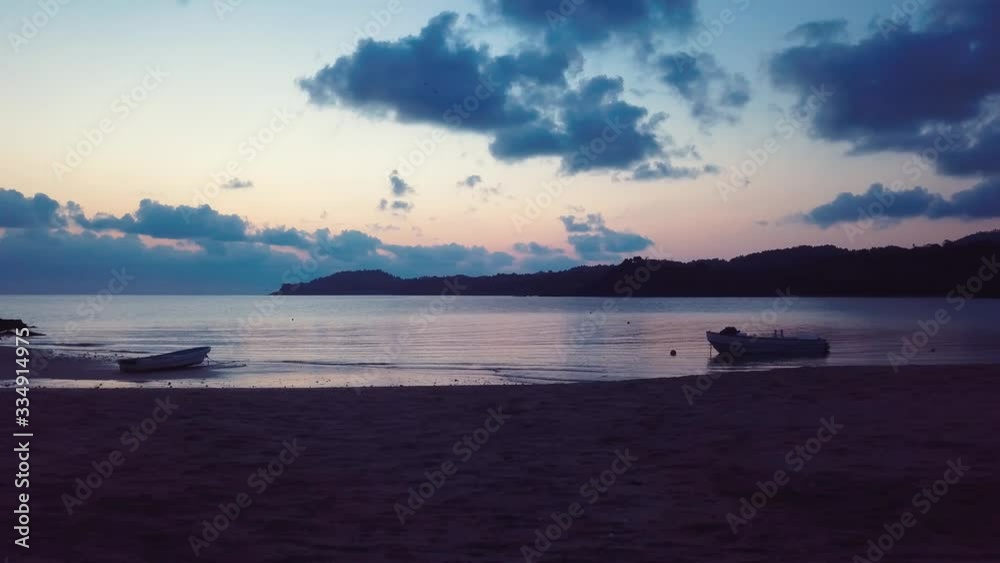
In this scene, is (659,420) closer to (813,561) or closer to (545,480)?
(545,480)

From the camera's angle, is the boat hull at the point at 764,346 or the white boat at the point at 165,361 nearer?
the white boat at the point at 165,361

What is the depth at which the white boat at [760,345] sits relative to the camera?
4725 centimetres

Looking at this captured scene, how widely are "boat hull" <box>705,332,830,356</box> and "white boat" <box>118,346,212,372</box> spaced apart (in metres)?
30.1

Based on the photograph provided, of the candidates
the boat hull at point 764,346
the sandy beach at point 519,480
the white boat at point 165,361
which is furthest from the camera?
the boat hull at point 764,346

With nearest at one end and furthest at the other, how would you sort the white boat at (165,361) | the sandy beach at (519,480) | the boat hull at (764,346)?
the sandy beach at (519,480) < the white boat at (165,361) < the boat hull at (764,346)

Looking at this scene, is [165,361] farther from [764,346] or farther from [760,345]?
[764,346]

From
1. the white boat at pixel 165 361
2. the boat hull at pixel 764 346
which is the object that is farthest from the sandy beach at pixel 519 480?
the boat hull at pixel 764 346

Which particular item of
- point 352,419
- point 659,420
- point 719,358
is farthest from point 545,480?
point 719,358

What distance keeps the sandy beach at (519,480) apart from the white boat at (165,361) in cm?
1884

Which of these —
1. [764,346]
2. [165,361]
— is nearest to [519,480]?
[165,361]

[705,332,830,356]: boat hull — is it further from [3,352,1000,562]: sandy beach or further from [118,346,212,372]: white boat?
[118,346,212,372]: white boat

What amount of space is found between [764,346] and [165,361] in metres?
35.5

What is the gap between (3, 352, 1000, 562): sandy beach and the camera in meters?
8.05

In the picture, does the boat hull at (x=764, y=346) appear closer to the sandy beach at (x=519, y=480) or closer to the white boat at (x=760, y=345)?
the white boat at (x=760, y=345)
